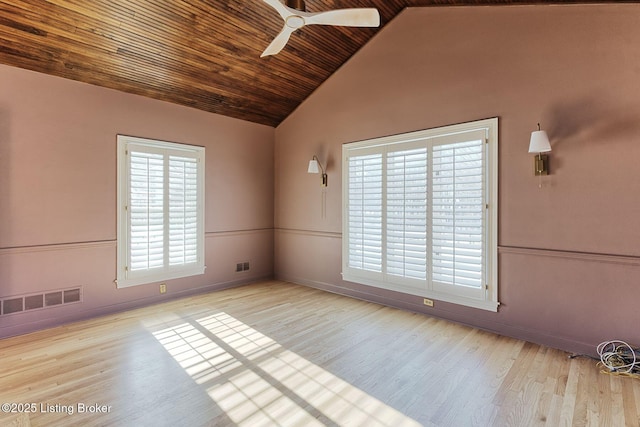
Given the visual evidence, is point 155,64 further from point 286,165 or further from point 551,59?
point 551,59

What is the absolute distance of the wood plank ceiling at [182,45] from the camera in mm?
3061

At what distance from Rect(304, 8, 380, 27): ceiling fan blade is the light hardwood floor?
2.91 m

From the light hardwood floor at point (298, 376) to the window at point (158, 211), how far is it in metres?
0.82

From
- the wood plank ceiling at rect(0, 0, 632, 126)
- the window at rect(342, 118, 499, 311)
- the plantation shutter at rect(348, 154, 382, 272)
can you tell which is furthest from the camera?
the plantation shutter at rect(348, 154, 382, 272)

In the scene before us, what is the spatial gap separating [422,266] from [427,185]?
1.00 m

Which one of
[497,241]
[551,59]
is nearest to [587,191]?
[497,241]

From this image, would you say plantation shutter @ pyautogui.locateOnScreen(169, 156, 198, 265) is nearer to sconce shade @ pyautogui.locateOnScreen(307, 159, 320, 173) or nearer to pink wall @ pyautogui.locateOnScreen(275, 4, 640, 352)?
sconce shade @ pyautogui.locateOnScreen(307, 159, 320, 173)

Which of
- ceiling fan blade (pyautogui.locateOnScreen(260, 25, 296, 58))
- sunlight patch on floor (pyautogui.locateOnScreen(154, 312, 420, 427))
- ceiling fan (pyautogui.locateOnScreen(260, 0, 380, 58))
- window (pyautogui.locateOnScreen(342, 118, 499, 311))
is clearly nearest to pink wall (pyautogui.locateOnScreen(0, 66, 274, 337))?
sunlight patch on floor (pyautogui.locateOnScreen(154, 312, 420, 427))

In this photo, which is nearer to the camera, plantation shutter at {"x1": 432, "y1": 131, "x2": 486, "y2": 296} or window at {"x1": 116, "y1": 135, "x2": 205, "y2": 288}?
plantation shutter at {"x1": 432, "y1": 131, "x2": 486, "y2": 296}

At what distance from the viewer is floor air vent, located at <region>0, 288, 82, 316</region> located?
3.37m

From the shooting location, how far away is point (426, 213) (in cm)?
391

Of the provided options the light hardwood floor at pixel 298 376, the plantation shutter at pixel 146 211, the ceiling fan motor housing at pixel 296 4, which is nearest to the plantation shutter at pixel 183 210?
the plantation shutter at pixel 146 211

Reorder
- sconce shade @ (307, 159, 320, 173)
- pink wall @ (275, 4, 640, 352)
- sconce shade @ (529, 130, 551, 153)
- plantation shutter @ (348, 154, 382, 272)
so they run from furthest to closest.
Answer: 1. sconce shade @ (307, 159, 320, 173)
2. plantation shutter @ (348, 154, 382, 272)
3. sconce shade @ (529, 130, 551, 153)
4. pink wall @ (275, 4, 640, 352)

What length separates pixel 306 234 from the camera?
5391mm
